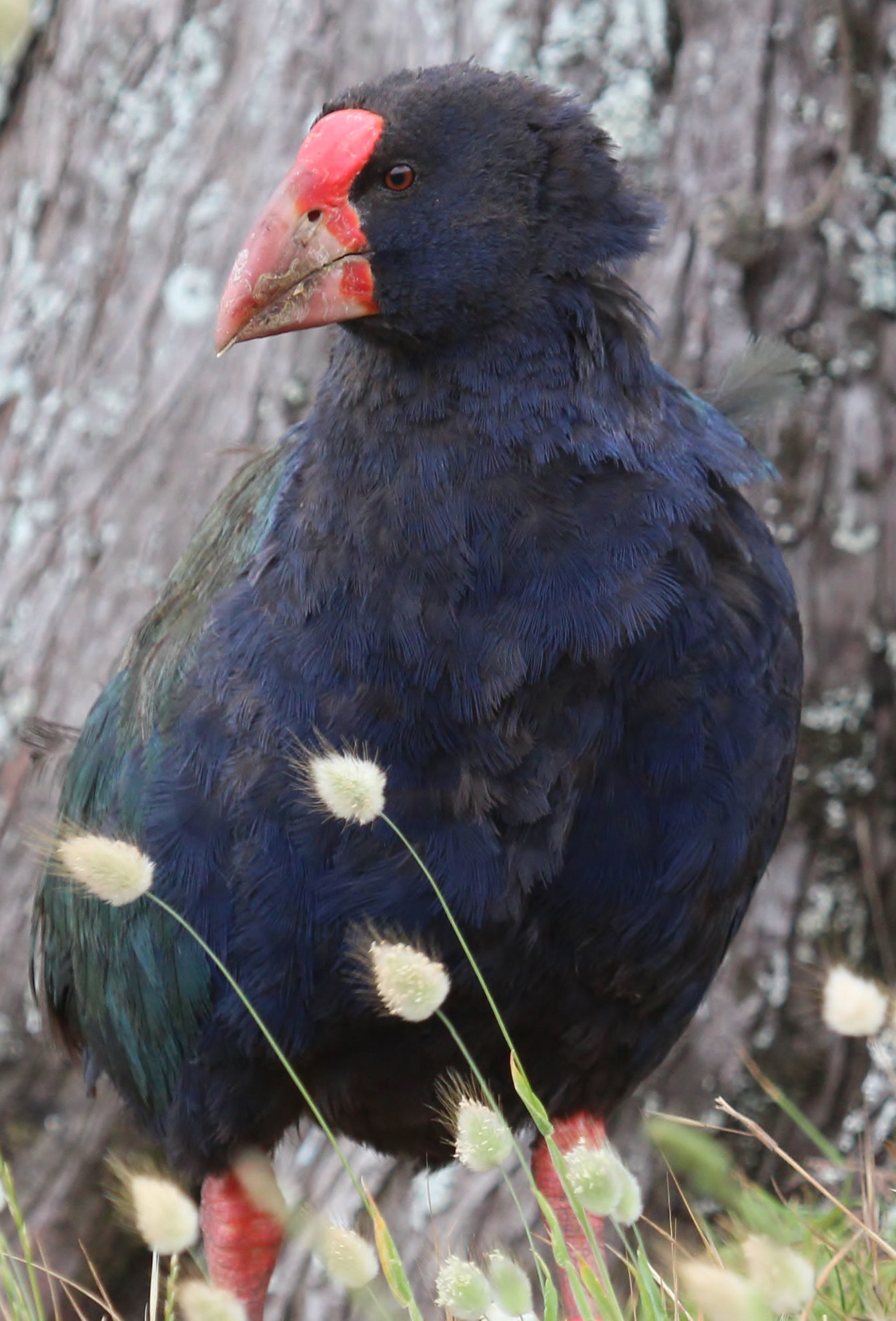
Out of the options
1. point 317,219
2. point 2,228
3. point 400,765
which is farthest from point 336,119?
point 2,228

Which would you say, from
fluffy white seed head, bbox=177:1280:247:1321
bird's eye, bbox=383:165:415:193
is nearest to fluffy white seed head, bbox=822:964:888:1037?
fluffy white seed head, bbox=177:1280:247:1321

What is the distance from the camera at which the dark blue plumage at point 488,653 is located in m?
1.76

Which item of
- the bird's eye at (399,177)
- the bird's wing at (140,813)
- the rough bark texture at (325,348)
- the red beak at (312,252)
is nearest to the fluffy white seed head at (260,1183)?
the bird's wing at (140,813)

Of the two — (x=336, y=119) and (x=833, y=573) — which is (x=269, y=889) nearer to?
(x=336, y=119)

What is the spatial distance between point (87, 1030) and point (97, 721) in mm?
427

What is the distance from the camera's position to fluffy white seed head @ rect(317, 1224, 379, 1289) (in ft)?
4.25

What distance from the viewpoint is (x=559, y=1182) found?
2.08 m

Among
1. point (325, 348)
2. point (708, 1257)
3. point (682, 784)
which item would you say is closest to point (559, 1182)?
point (708, 1257)

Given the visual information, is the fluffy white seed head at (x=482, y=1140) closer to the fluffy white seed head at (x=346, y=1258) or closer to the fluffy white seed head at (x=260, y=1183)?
the fluffy white seed head at (x=346, y=1258)

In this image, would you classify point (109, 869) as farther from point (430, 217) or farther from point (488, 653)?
point (430, 217)

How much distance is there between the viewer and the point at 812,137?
8.74 feet

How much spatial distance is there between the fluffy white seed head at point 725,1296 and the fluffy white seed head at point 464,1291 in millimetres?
173

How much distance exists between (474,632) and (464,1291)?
74cm

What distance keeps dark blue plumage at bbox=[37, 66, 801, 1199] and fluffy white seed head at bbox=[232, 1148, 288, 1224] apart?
0.37ft
